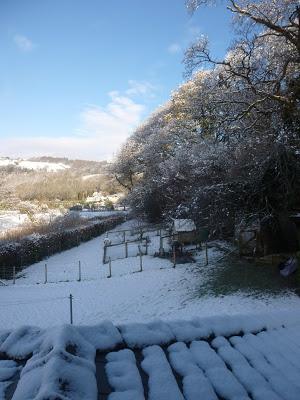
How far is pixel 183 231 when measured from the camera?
2108 cm

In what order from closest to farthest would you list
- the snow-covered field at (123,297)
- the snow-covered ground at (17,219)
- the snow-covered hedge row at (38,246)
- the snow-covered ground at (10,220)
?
the snow-covered field at (123,297) → the snow-covered hedge row at (38,246) → the snow-covered ground at (17,219) → the snow-covered ground at (10,220)

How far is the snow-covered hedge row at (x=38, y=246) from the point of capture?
21703 mm

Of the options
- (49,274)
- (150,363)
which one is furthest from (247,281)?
(150,363)

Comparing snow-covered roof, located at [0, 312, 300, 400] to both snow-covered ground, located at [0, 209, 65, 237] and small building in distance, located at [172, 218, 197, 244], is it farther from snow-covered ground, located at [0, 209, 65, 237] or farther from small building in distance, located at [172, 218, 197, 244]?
snow-covered ground, located at [0, 209, 65, 237]

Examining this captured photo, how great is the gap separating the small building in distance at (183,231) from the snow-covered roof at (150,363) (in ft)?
53.4

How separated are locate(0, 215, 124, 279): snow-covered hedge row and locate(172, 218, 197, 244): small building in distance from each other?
849 centimetres

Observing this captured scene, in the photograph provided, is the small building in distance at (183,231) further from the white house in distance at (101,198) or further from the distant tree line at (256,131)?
the white house in distance at (101,198)

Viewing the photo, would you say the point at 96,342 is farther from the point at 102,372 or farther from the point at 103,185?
the point at 103,185

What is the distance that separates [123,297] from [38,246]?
35.7 ft

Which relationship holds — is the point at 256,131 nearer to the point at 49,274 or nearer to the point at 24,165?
the point at 49,274

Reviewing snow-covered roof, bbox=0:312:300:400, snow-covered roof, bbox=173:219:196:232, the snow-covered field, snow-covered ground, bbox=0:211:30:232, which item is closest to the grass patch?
the snow-covered field

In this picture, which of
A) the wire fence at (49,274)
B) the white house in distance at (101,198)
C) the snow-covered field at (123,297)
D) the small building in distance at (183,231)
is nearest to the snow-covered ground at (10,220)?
the wire fence at (49,274)

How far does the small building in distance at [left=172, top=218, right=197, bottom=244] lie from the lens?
20.7m

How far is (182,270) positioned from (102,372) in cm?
1469
